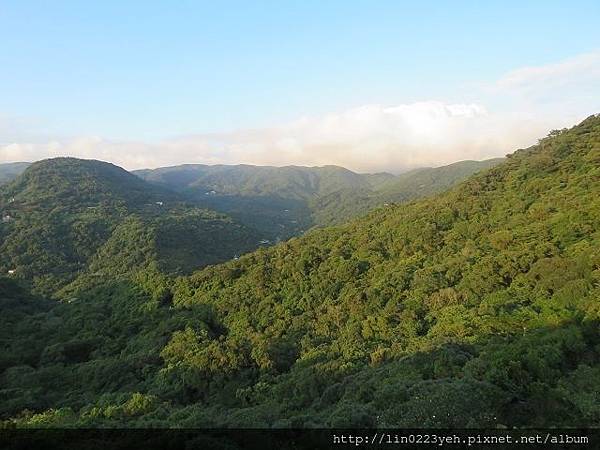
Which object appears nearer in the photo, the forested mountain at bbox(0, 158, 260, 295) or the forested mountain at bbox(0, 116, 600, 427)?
the forested mountain at bbox(0, 116, 600, 427)

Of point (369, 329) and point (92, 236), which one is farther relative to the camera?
point (92, 236)

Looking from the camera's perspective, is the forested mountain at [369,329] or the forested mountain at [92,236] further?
the forested mountain at [92,236]

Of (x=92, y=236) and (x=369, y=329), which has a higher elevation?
(x=92, y=236)

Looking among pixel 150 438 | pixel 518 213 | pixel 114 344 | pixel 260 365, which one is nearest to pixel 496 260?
pixel 518 213
